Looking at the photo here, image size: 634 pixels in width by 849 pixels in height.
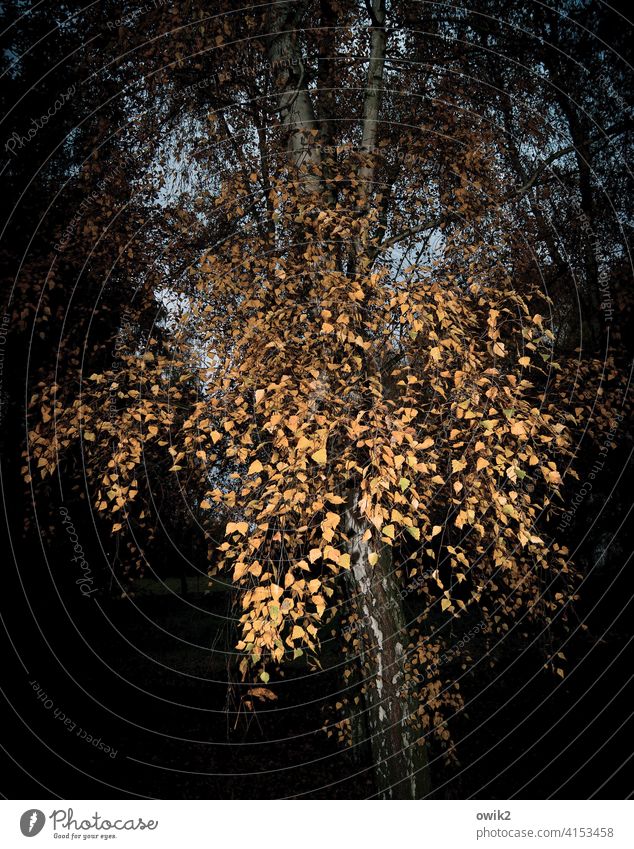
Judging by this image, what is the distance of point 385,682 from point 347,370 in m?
4.14

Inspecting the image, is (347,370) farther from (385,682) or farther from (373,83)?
(373,83)

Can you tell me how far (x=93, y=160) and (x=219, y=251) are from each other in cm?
285

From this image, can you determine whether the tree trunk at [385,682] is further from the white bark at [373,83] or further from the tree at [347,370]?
the white bark at [373,83]

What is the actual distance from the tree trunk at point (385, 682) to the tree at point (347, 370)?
1.1 inches

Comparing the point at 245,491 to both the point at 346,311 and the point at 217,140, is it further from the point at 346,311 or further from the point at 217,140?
the point at 217,140

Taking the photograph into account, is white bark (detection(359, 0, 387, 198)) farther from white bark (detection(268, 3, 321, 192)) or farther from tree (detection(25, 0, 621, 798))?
white bark (detection(268, 3, 321, 192))

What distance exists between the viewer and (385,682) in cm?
771

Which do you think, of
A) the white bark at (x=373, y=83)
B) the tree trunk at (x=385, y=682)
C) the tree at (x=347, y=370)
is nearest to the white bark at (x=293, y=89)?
the tree at (x=347, y=370)

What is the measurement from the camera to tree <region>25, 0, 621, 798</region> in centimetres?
569

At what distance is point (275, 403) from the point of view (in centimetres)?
581

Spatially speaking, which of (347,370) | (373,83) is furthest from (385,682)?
(373,83)

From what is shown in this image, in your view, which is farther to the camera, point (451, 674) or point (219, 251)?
point (451, 674)

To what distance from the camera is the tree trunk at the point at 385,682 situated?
7.65 meters
